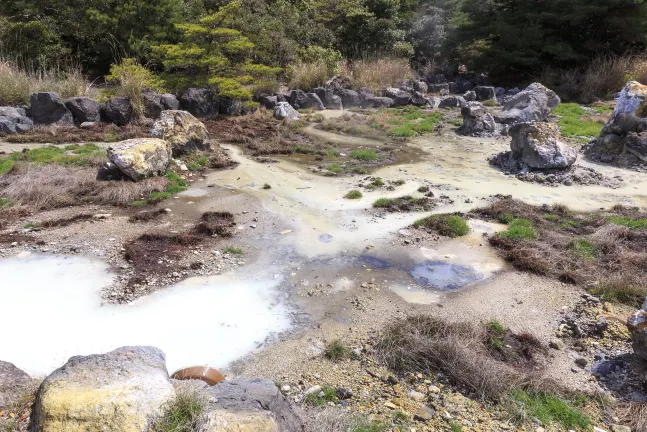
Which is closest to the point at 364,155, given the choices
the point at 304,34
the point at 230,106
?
the point at 230,106

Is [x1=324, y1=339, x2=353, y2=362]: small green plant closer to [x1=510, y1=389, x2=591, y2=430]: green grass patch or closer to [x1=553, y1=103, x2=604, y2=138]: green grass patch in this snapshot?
[x1=510, y1=389, x2=591, y2=430]: green grass patch

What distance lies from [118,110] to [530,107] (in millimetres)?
13023

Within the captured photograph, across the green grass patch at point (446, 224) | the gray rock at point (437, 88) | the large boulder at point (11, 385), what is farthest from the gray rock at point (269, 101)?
the large boulder at point (11, 385)

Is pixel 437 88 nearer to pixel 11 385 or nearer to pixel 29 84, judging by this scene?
Answer: pixel 29 84

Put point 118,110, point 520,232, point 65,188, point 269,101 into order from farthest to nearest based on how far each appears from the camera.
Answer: point 269,101, point 118,110, point 65,188, point 520,232

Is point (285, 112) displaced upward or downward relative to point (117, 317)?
upward

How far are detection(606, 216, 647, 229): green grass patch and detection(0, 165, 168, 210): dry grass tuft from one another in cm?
824

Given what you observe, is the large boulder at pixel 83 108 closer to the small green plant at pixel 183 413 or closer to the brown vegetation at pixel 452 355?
the brown vegetation at pixel 452 355

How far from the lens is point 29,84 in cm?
1335

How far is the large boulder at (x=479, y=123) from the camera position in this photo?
14.0 meters

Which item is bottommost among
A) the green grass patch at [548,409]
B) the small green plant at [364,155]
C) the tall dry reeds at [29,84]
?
the green grass patch at [548,409]

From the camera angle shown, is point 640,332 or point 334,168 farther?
point 334,168

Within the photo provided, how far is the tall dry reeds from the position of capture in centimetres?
1295

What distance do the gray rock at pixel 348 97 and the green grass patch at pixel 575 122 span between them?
752 cm
